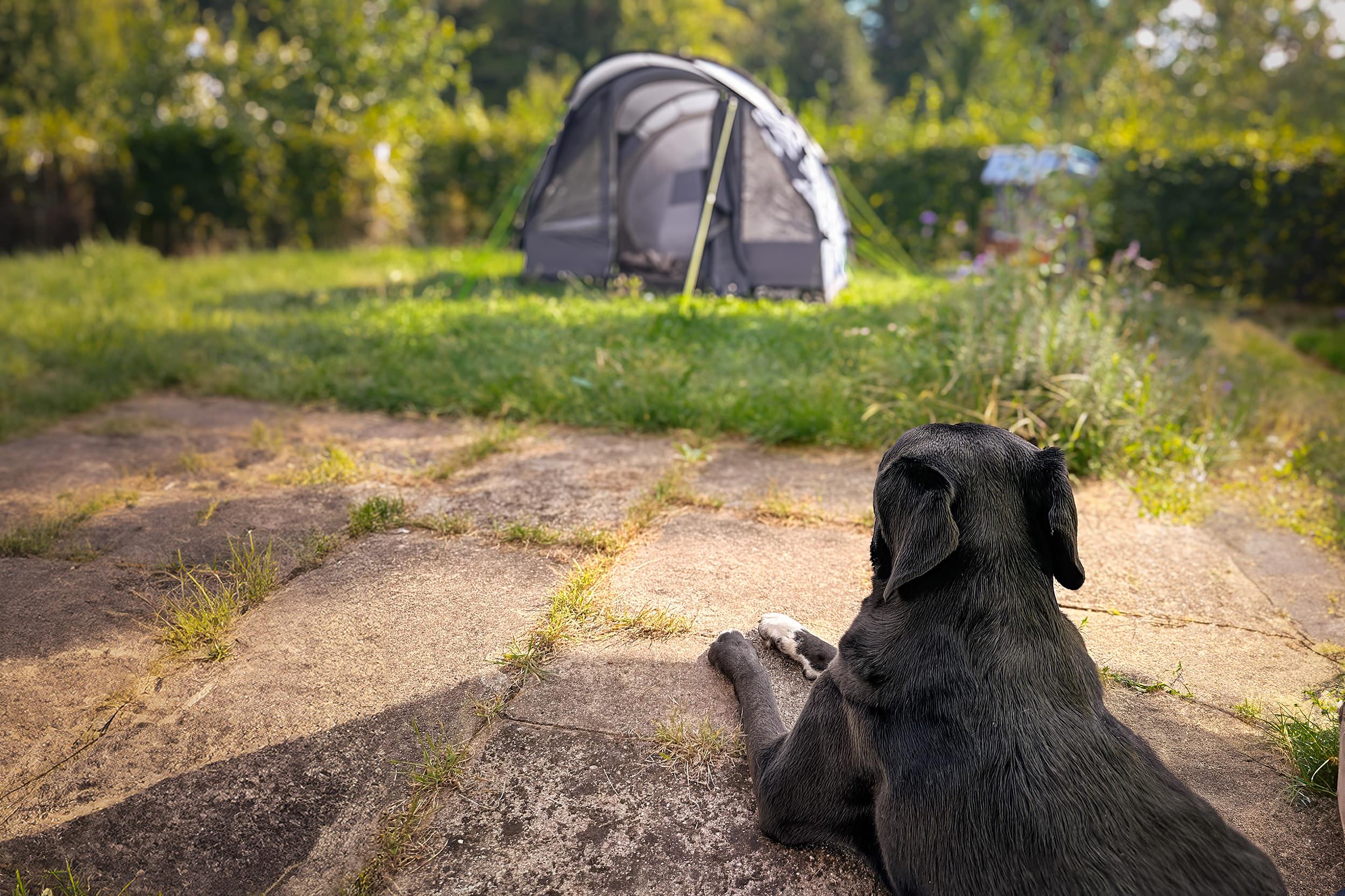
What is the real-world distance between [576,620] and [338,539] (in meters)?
1.06

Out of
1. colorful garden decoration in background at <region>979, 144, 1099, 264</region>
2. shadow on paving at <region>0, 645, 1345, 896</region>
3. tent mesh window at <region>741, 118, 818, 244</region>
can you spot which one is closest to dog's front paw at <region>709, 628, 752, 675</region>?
shadow on paving at <region>0, 645, 1345, 896</region>

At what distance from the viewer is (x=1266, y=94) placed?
26547mm

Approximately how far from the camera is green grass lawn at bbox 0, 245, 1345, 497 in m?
4.31

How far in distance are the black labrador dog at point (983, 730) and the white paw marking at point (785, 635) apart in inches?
25.1

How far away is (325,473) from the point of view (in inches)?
149

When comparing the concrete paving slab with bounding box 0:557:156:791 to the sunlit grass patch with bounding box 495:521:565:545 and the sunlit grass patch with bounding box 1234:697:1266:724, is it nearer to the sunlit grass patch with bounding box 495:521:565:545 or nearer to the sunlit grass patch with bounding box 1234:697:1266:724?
the sunlit grass patch with bounding box 495:521:565:545

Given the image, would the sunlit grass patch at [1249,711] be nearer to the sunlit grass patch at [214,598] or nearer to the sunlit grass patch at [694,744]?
the sunlit grass patch at [694,744]

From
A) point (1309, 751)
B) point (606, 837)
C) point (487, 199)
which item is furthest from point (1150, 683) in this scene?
point (487, 199)

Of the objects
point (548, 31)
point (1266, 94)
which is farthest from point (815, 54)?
point (1266, 94)

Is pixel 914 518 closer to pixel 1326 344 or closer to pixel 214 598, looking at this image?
pixel 214 598

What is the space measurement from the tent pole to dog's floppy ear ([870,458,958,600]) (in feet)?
19.1

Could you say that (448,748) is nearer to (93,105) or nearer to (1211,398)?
(1211,398)

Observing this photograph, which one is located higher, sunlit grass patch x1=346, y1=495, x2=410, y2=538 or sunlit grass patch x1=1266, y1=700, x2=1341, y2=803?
sunlit grass patch x1=346, y1=495, x2=410, y2=538

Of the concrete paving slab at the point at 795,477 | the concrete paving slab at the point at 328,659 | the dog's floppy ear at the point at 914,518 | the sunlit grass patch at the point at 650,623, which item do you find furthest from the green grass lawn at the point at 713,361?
the dog's floppy ear at the point at 914,518
